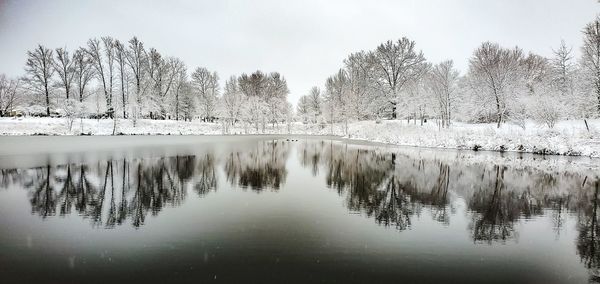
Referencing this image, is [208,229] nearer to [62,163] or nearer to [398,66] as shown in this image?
[62,163]

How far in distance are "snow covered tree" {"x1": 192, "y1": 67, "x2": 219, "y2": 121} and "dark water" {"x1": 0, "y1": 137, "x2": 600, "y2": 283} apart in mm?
59479

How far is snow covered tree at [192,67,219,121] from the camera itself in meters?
73.7

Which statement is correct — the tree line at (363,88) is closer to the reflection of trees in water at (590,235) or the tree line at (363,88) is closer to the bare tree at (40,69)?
the bare tree at (40,69)

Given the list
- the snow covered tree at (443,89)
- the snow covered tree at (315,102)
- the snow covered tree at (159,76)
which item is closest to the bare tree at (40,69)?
the snow covered tree at (159,76)

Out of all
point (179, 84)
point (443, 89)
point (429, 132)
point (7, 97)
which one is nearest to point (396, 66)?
point (443, 89)

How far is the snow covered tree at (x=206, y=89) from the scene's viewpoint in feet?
242

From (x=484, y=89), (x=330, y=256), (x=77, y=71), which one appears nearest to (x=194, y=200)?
(x=330, y=256)

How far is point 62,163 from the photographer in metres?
18.5

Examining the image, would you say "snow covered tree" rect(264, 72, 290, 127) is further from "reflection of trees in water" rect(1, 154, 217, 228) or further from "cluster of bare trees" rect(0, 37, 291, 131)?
"reflection of trees in water" rect(1, 154, 217, 228)

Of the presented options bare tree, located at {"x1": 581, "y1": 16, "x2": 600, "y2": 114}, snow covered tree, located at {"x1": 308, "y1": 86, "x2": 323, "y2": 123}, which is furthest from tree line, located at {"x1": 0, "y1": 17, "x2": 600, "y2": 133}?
snow covered tree, located at {"x1": 308, "y1": 86, "x2": 323, "y2": 123}

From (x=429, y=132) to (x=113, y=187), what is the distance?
35021 mm

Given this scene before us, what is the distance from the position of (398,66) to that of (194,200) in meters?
51.6

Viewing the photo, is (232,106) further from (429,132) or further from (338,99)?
(429,132)

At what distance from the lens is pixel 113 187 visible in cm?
1248
